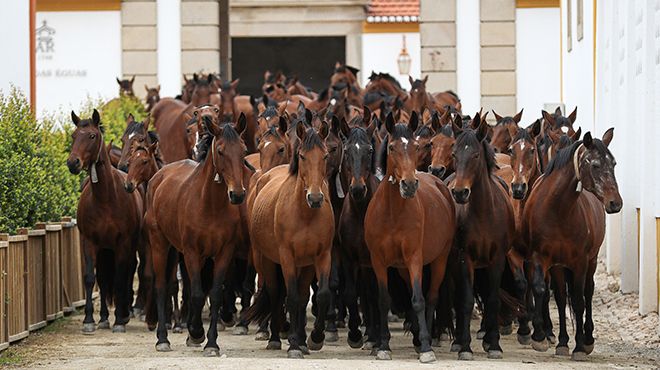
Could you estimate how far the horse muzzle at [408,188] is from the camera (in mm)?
14109

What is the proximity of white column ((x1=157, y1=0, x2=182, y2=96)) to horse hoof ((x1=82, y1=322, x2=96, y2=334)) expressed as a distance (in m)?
13.9

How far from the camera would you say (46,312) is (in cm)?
1784

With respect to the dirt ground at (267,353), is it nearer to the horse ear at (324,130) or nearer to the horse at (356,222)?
the horse at (356,222)

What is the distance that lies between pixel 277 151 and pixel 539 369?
5.09 m

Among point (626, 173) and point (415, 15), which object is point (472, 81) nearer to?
point (626, 173)

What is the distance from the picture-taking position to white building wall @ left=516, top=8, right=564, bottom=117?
3058 cm

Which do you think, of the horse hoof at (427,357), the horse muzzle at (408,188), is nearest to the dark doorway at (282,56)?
the horse muzzle at (408,188)

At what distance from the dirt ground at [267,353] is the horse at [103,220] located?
395 mm

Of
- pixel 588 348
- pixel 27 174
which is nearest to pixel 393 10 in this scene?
pixel 27 174

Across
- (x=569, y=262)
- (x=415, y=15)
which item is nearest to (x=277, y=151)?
(x=569, y=262)

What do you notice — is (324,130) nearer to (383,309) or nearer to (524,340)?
(383,309)

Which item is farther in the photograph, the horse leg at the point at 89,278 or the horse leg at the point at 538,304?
the horse leg at the point at 89,278

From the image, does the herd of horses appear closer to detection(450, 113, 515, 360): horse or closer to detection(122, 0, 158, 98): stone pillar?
detection(450, 113, 515, 360): horse

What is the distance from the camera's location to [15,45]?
71.2ft
